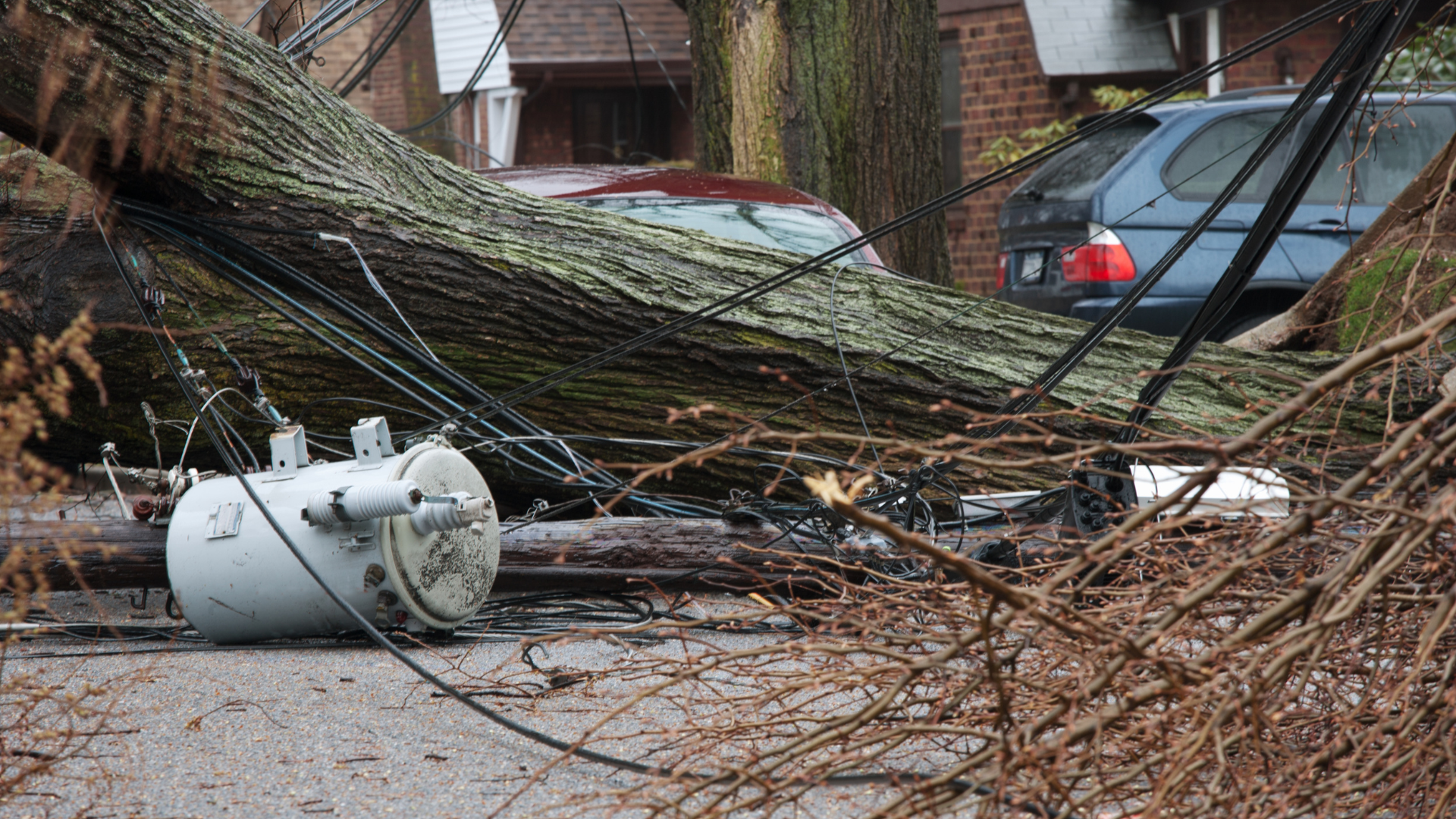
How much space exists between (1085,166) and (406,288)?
493 centimetres

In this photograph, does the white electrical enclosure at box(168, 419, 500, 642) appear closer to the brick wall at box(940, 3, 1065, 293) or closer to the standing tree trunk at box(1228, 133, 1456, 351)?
the standing tree trunk at box(1228, 133, 1456, 351)

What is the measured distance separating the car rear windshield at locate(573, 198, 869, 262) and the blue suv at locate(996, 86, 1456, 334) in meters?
1.77

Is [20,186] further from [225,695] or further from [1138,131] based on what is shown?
[1138,131]

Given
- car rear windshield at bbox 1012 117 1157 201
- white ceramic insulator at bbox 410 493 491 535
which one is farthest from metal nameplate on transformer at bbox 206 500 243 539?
car rear windshield at bbox 1012 117 1157 201

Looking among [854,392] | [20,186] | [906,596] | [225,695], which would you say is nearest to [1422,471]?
[906,596]

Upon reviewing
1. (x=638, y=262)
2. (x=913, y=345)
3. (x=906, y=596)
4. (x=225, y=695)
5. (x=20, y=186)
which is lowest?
(x=225, y=695)

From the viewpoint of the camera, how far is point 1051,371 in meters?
3.65

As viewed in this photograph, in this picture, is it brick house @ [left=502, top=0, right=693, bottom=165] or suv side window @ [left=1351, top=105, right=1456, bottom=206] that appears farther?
brick house @ [left=502, top=0, right=693, bottom=165]

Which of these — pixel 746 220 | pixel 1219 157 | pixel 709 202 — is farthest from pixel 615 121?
pixel 746 220

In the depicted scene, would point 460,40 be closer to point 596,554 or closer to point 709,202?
point 709,202

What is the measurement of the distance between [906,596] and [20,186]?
13.9 ft

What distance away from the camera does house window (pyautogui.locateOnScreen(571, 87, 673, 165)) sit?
2146 centimetres

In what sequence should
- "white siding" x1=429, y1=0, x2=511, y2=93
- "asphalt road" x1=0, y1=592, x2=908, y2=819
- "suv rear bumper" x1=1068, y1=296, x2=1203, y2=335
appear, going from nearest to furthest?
"asphalt road" x1=0, y1=592, x2=908, y2=819 → "suv rear bumper" x1=1068, y1=296, x2=1203, y2=335 → "white siding" x1=429, y1=0, x2=511, y2=93

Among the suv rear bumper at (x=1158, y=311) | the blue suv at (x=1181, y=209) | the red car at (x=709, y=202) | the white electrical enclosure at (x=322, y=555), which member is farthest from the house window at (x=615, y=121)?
the white electrical enclosure at (x=322, y=555)
